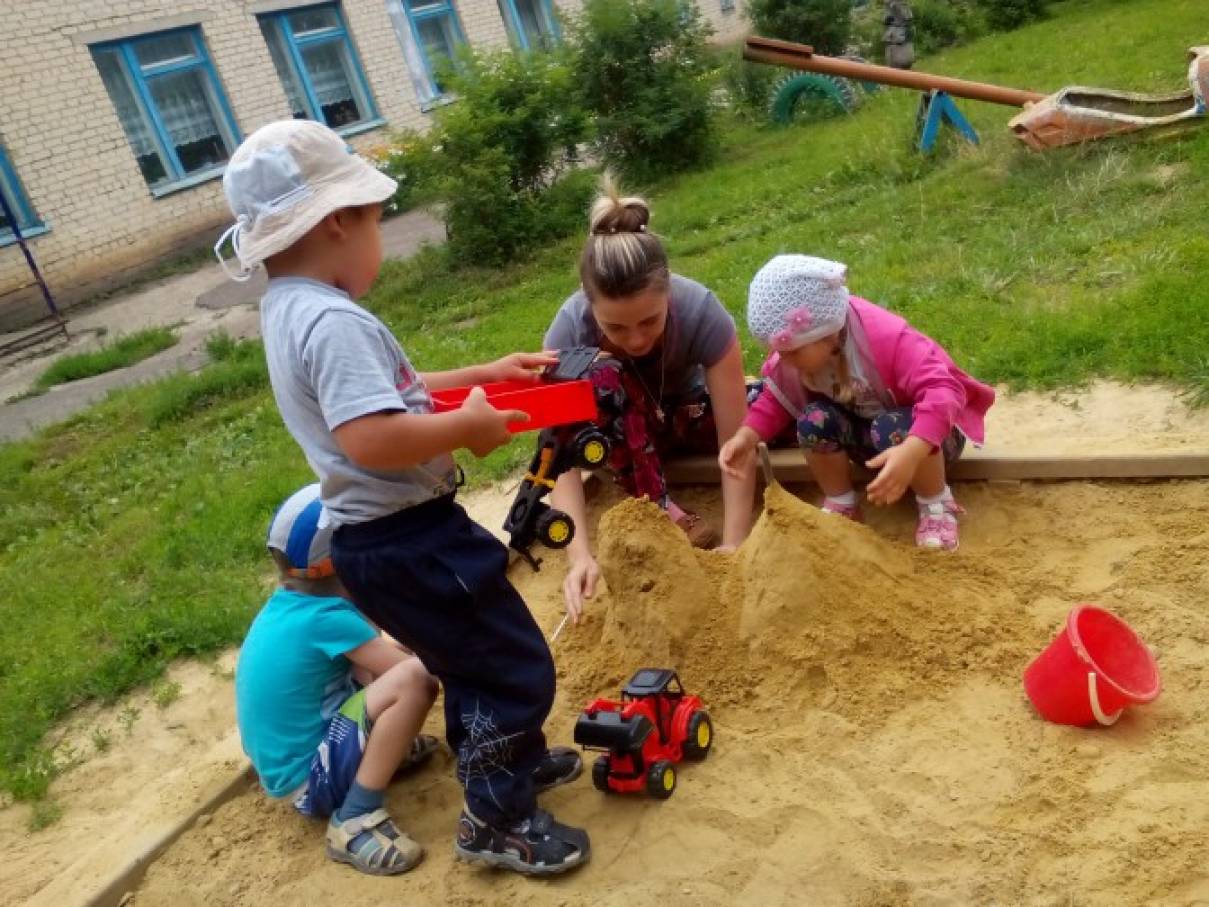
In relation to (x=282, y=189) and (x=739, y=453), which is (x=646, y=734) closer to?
(x=739, y=453)

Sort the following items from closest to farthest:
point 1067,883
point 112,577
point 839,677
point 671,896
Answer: point 1067,883 → point 671,896 → point 839,677 → point 112,577

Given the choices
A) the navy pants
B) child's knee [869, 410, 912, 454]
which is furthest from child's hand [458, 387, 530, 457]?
child's knee [869, 410, 912, 454]

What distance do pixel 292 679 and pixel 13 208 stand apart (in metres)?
11.3

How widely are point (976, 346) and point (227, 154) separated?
495 inches

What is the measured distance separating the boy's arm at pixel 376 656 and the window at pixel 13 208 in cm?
1100

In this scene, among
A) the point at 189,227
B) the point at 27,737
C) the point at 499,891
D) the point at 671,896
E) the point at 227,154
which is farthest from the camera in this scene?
the point at 227,154

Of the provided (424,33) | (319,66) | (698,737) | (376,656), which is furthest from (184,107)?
(698,737)

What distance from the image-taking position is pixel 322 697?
2625 mm

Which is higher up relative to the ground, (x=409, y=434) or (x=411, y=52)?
(x=411, y=52)

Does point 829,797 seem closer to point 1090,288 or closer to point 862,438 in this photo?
point 862,438

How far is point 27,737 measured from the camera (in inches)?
135

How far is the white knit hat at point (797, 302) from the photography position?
2.74 meters

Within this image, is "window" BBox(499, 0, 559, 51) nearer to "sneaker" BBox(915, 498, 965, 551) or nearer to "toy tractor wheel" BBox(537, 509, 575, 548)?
"sneaker" BBox(915, 498, 965, 551)

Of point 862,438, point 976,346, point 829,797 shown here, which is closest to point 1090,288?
point 976,346
